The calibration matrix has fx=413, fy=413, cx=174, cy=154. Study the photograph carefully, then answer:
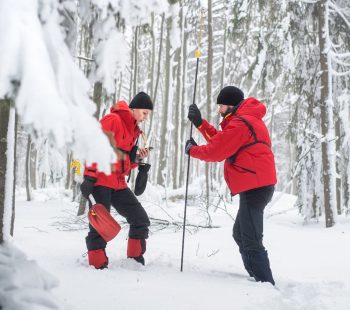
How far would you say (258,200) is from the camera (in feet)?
14.1

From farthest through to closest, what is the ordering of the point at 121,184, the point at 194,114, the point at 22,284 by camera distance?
1. the point at 194,114
2. the point at 121,184
3. the point at 22,284

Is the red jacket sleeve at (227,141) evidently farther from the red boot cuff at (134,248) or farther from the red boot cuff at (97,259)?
the red boot cuff at (97,259)

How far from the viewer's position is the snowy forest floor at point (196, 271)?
3.43 meters

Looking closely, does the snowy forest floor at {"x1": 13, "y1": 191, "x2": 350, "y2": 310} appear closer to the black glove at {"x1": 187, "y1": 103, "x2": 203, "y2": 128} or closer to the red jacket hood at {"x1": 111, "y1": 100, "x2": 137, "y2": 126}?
the red jacket hood at {"x1": 111, "y1": 100, "x2": 137, "y2": 126}

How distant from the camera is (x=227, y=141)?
4.24 metres

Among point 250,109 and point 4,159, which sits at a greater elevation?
point 250,109

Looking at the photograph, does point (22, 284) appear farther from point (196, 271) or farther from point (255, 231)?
point (196, 271)

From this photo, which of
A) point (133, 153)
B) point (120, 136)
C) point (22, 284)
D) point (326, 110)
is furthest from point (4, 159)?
point (326, 110)

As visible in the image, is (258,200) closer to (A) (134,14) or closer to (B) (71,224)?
(A) (134,14)

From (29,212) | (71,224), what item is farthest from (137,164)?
(29,212)

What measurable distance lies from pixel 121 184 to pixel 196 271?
133cm

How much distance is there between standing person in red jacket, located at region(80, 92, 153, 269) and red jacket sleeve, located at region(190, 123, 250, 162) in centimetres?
89

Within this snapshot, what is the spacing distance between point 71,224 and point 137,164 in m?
3.79

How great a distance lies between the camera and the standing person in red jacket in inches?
170
